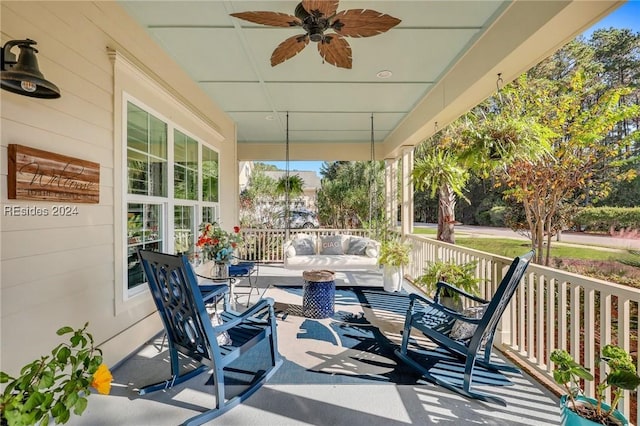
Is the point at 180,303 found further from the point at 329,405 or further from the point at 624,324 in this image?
the point at 624,324

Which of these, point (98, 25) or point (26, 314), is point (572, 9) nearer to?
point (98, 25)

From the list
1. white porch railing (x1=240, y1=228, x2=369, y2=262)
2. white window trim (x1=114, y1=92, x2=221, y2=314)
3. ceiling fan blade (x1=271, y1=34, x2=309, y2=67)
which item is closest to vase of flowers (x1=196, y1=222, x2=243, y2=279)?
white window trim (x1=114, y1=92, x2=221, y2=314)

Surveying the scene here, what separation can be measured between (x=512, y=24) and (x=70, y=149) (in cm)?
334

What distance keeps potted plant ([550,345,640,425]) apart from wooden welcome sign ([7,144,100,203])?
2908 millimetres

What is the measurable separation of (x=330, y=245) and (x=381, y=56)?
3498 millimetres

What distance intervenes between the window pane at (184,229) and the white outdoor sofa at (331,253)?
1.59m

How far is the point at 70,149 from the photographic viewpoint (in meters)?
2.06

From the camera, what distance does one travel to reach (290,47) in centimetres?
252

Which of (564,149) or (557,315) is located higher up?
(564,149)

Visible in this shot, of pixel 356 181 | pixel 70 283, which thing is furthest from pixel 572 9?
pixel 356 181

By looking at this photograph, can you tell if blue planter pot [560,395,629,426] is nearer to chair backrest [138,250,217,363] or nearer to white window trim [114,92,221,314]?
chair backrest [138,250,217,363]

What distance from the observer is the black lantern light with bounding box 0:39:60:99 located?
1438 mm

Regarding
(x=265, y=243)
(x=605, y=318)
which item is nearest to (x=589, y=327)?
(x=605, y=318)

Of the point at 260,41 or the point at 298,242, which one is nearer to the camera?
the point at 260,41
